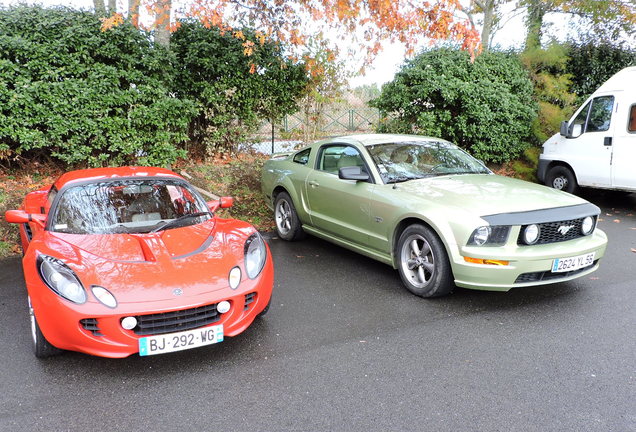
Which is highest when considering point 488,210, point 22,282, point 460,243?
point 488,210

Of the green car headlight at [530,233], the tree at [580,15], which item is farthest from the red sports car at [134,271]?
the tree at [580,15]

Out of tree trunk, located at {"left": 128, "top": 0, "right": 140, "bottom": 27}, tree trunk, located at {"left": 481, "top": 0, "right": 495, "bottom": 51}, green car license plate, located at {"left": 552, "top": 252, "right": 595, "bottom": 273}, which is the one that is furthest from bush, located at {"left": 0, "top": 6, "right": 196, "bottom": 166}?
tree trunk, located at {"left": 481, "top": 0, "right": 495, "bottom": 51}

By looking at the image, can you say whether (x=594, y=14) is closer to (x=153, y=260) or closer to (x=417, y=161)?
(x=417, y=161)

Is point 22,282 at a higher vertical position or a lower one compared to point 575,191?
lower

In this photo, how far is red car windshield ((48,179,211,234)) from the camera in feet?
12.9

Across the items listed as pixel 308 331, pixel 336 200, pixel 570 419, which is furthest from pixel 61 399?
pixel 336 200

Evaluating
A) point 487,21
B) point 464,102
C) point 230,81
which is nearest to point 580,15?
point 487,21

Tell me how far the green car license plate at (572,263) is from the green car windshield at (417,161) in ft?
5.23

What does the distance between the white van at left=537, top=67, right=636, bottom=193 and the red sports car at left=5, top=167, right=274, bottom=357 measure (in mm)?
6752

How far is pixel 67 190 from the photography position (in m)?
4.12

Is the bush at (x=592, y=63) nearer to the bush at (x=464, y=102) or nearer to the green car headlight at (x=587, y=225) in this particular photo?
the bush at (x=464, y=102)

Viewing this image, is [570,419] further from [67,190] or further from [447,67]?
Answer: [447,67]

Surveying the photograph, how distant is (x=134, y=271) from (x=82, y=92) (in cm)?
492

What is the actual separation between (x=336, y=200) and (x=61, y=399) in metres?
3.40
